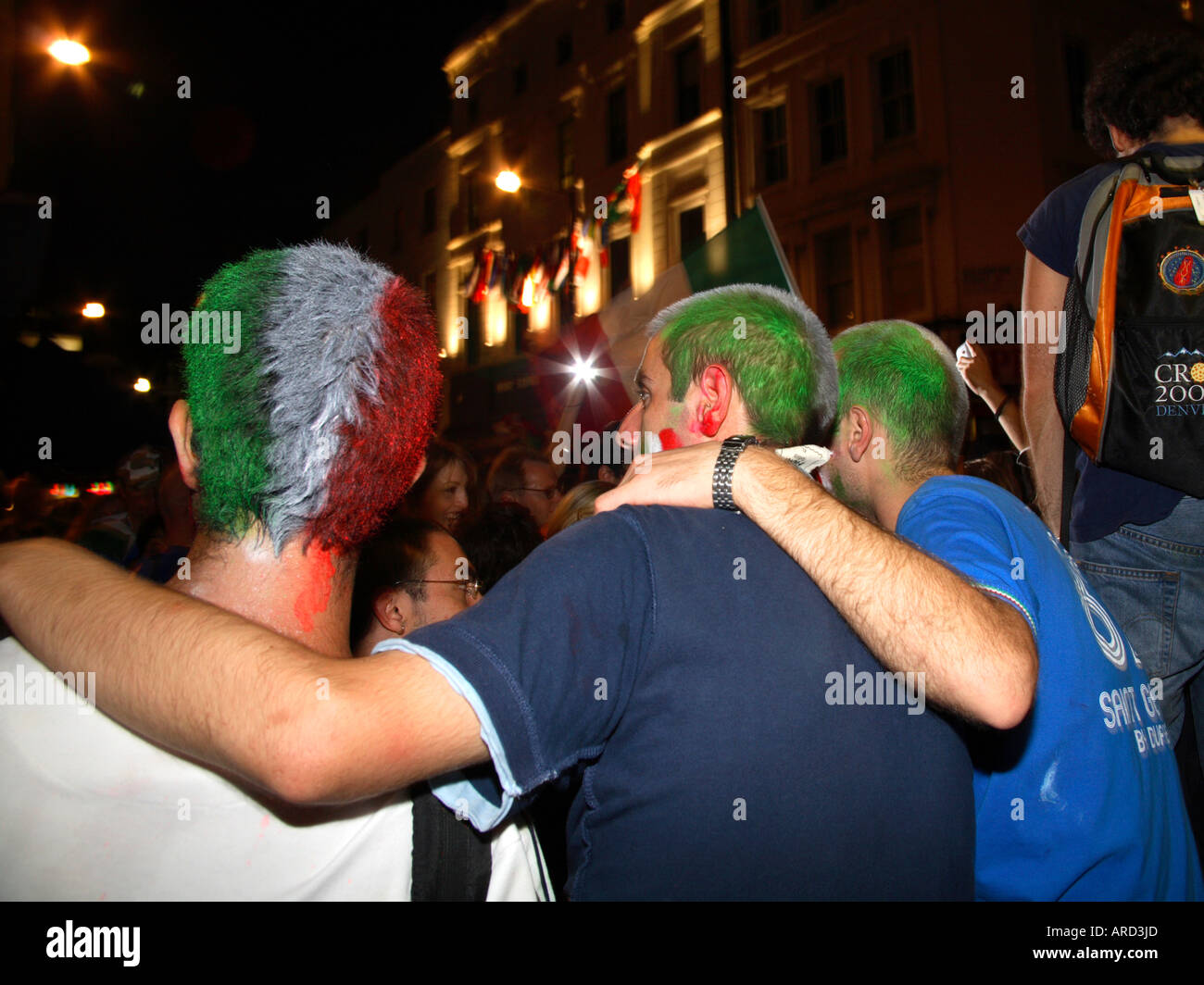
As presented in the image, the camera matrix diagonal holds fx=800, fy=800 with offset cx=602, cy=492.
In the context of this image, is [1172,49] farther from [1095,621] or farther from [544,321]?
[544,321]

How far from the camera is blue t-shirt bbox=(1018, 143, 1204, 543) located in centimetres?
221

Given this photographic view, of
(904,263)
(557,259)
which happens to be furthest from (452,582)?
(557,259)

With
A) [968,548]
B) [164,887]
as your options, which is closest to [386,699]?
[164,887]

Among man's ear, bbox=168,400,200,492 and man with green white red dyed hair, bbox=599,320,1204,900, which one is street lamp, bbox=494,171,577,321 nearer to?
man with green white red dyed hair, bbox=599,320,1204,900

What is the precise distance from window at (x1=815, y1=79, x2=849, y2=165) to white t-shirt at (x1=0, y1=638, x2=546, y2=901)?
58.8ft

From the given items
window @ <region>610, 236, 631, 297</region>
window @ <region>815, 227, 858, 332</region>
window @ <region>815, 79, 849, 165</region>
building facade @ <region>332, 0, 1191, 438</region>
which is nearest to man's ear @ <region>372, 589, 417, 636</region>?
building facade @ <region>332, 0, 1191, 438</region>

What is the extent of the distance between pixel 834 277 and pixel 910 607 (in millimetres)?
16542

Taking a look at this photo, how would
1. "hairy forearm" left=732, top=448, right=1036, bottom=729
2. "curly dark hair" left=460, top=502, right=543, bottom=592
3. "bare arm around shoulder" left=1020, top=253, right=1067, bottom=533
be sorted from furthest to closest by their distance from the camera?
"curly dark hair" left=460, top=502, right=543, bottom=592 → "bare arm around shoulder" left=1020, top=253, right=1067, bottom=533 → "hairy forearm" left=732, top=448, right=1036, bottom=729

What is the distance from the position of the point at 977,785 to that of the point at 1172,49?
88.5 inches

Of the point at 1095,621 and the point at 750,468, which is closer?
the point at 750,468

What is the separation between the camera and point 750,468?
4.87ft

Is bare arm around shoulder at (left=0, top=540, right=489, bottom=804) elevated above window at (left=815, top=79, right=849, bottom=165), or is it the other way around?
window at (left=815, top=79, right=849, bottom=165)

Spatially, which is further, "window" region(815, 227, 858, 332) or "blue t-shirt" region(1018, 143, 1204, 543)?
"window" region(815, 227, 858, 332)
